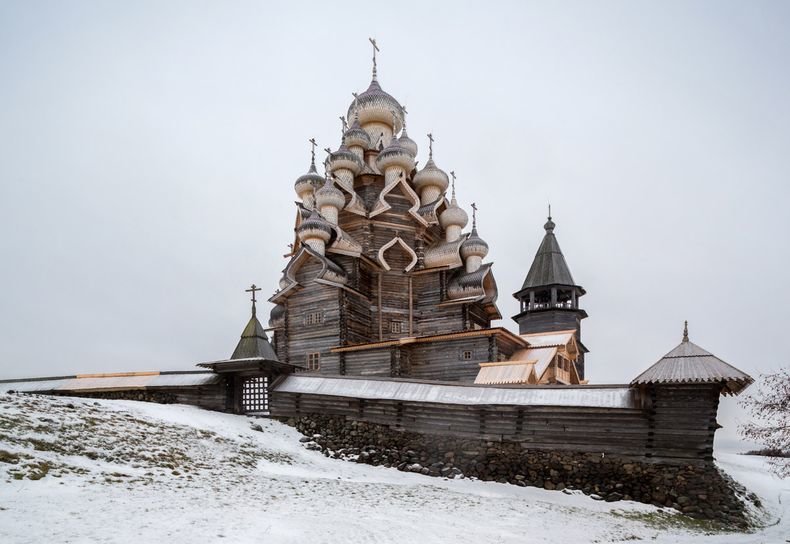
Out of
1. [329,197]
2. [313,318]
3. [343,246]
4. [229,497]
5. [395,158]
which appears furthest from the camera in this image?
[395,158]

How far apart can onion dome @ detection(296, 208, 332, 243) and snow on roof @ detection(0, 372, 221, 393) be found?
10411mm

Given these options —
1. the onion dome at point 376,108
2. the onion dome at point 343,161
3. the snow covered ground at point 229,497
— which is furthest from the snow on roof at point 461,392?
the onion dome at point 376,108

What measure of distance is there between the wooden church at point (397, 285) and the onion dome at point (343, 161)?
72 millimetres

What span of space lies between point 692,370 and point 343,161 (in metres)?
23.3

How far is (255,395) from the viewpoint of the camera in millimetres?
19000

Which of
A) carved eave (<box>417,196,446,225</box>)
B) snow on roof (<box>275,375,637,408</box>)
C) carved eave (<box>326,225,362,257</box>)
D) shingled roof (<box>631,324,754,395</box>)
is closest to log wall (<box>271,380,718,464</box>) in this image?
snow on roof (<box>275,375,637,408</box>)

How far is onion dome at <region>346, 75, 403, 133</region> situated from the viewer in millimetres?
35281

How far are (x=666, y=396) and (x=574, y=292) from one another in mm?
22185

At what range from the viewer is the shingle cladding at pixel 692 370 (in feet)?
40.1

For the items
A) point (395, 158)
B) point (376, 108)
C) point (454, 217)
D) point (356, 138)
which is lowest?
point (454, 217)

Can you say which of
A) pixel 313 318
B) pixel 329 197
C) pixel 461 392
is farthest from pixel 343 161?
pixel 461 392

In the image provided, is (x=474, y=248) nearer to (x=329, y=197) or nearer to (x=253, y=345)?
(x=329, y=197)

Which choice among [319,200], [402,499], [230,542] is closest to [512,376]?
[402,499]

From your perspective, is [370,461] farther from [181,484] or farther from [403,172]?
[403,172]
